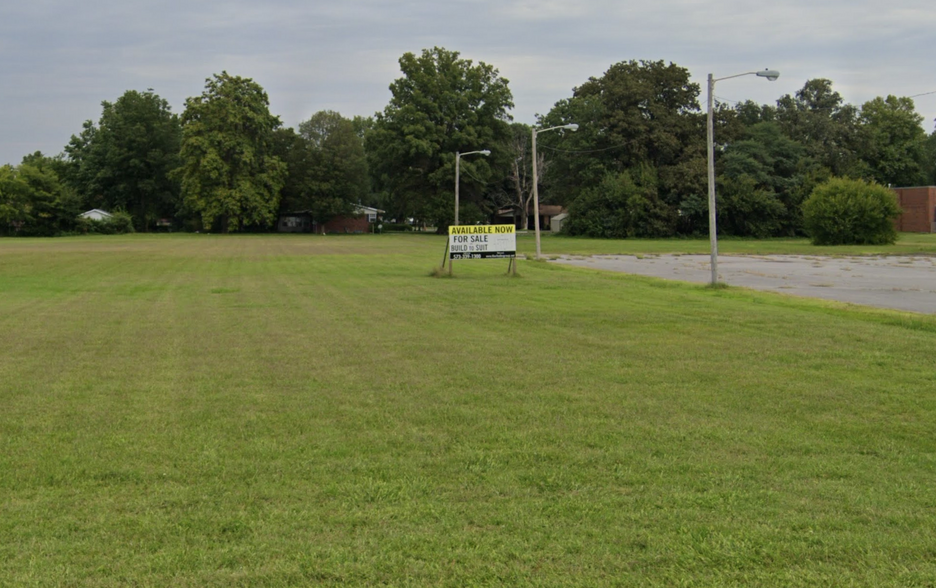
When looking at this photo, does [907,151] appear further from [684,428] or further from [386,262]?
[684,428]

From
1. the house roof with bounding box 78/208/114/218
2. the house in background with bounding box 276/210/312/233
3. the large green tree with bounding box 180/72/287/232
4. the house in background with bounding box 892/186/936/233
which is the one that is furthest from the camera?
the house in background with bounding box 276/210/312/233

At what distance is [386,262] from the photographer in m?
35.6

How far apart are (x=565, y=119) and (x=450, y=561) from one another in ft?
283

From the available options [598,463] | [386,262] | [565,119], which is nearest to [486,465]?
[598,463]

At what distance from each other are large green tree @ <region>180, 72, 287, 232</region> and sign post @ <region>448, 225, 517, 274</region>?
63654 millimetres

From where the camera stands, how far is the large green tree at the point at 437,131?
82312 millimetres

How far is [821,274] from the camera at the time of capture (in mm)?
27938

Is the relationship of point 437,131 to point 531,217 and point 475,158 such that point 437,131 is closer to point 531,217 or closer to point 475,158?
point 475,158

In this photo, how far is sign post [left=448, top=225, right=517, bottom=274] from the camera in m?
26.6

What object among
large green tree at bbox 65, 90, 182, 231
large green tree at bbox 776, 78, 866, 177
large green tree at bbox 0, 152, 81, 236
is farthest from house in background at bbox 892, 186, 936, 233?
large green tree at bbox 0, 152, 81, 236

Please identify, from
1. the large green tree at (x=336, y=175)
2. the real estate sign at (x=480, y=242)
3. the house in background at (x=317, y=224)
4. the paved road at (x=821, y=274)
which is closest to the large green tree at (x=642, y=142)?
the large green tree at (x=336, y=175)

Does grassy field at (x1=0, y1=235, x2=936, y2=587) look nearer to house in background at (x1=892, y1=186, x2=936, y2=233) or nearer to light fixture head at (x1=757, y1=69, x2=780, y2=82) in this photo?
light fixture head at (x1=757, y1=69, x2=780, y2=82)

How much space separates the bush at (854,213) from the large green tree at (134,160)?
72.6 metres

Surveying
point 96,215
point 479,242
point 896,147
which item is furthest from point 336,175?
point 479,242
